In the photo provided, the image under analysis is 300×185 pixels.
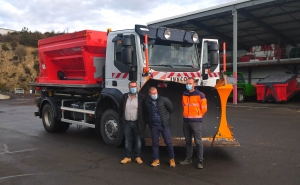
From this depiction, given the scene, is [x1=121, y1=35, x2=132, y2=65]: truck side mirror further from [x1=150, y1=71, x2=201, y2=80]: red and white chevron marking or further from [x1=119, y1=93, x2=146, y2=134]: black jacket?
[x1=119, y1=93, x2=146, y2=134]: black jacket

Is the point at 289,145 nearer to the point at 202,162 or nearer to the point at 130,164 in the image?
the point at 202,162

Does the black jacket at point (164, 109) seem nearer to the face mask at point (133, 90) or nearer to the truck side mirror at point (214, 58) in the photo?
the face mask at point (133, 90)

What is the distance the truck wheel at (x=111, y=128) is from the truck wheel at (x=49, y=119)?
284 cm

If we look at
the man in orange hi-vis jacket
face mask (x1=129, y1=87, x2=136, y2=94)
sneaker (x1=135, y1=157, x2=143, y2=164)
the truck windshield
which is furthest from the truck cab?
sneaker (x1=135, y1=157, x2=143, y2=164)

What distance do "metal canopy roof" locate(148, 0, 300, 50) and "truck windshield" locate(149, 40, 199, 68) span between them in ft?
40.2

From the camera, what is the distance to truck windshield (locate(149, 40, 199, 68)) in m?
7.50

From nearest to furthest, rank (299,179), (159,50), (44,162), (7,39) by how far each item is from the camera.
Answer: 1. (299,179)
2. (44,162)
3. (159,50)
4. (7,39)

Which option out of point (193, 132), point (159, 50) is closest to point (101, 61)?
point (159, 50)

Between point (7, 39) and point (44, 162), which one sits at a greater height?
point (7, 39)

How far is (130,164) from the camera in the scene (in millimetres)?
6484

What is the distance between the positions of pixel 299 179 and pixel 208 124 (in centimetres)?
225

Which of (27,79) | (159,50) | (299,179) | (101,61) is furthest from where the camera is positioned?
(27,79)

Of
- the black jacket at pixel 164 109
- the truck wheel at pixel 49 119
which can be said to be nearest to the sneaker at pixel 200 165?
the black jacket at pixel 164 109

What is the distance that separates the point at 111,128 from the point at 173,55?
7.45 ft
